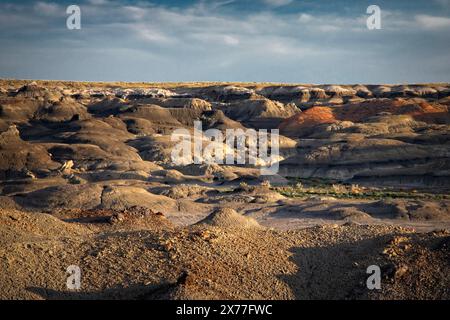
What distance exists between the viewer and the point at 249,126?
69438 mm

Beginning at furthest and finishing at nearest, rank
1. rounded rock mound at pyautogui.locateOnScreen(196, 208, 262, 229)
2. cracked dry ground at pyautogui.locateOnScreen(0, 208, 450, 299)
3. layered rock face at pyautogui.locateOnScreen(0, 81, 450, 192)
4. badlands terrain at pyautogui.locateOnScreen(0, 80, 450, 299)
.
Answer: layered rock face at pyautogui.locateOnScreen(0, 81, 450, 192) < rounded rock mound at pyautogui.locateOnScreen(196, 208, 262, 229) < badlands terrain at pyautogui.locateOnScreen(0, 80, 450, 299) < cracked dry ground at pyautogui.locateOnScreen(0, 208, 450, 299)

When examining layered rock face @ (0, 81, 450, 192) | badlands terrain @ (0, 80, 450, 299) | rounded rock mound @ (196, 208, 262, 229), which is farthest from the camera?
layered rock face @ (0, 81, 450, 192)

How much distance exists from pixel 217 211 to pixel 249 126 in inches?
2078

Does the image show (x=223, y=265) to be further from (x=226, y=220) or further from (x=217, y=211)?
(x=217, y=211)

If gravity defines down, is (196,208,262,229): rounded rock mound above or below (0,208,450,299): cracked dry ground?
below

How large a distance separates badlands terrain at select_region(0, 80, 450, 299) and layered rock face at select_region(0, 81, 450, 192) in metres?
0.19

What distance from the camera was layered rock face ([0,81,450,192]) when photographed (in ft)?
128

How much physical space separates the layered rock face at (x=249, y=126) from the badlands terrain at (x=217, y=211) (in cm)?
19

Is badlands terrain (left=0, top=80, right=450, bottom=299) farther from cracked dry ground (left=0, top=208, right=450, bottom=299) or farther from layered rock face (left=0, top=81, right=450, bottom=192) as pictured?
layered rock face (left=0, top=81, right=450, bottom=192)

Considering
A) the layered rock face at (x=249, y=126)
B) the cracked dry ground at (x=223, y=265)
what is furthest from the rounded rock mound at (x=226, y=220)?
the layered rock face at (x=249, y=126)

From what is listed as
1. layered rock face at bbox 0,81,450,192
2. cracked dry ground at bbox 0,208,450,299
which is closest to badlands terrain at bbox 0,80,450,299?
cracked dry ground at bbox 0,208,450,299

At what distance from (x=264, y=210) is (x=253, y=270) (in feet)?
48.5

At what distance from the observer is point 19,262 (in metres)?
10.7

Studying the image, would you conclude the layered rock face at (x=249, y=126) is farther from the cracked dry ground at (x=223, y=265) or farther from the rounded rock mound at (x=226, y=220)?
the cracked dry ground at (x=223, y=265)
